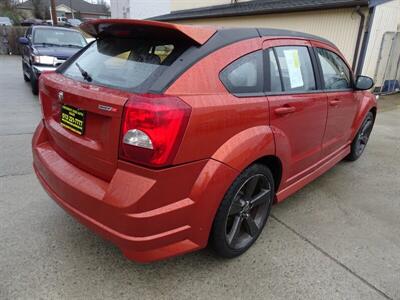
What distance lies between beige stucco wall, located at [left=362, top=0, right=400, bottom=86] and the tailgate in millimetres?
9902

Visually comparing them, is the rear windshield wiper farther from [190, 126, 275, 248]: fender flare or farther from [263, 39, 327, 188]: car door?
[263, 39, 327, 188]: car door

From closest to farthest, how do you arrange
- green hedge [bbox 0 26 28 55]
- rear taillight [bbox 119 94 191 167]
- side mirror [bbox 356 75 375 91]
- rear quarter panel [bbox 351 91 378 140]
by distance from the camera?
rear taillight [bbox 119 94 191 167] → side mirror [bbox 356 75 375 91] → rear quarter panel [bbox 351 91 378 140] → green hedge [bbox 0 26 28 55]

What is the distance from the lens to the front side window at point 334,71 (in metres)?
3.29

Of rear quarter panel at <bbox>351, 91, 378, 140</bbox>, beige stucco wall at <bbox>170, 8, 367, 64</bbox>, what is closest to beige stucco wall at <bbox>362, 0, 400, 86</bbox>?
beige stucco wall at <bbox>170, 8, 367, 64</bbox>

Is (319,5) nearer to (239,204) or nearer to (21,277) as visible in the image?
(239,204)

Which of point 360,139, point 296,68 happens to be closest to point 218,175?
point 296,68

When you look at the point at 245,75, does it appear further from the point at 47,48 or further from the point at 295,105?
the point at 47,48

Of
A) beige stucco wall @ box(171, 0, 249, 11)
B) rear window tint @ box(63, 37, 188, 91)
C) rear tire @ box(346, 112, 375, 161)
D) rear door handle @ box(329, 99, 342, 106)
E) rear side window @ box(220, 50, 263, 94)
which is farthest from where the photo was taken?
beige stucco wall @ box(171, 0, 249, 11)

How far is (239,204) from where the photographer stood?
2477mm

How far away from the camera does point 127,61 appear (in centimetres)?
220

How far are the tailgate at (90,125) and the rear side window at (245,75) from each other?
69cm

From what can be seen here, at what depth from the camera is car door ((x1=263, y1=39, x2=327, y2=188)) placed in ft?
8.33

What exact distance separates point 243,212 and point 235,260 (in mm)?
384

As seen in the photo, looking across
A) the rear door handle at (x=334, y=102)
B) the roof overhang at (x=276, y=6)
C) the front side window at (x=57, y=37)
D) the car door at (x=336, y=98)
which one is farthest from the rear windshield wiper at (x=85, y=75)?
the roof overhang at (x=276, y=6)
